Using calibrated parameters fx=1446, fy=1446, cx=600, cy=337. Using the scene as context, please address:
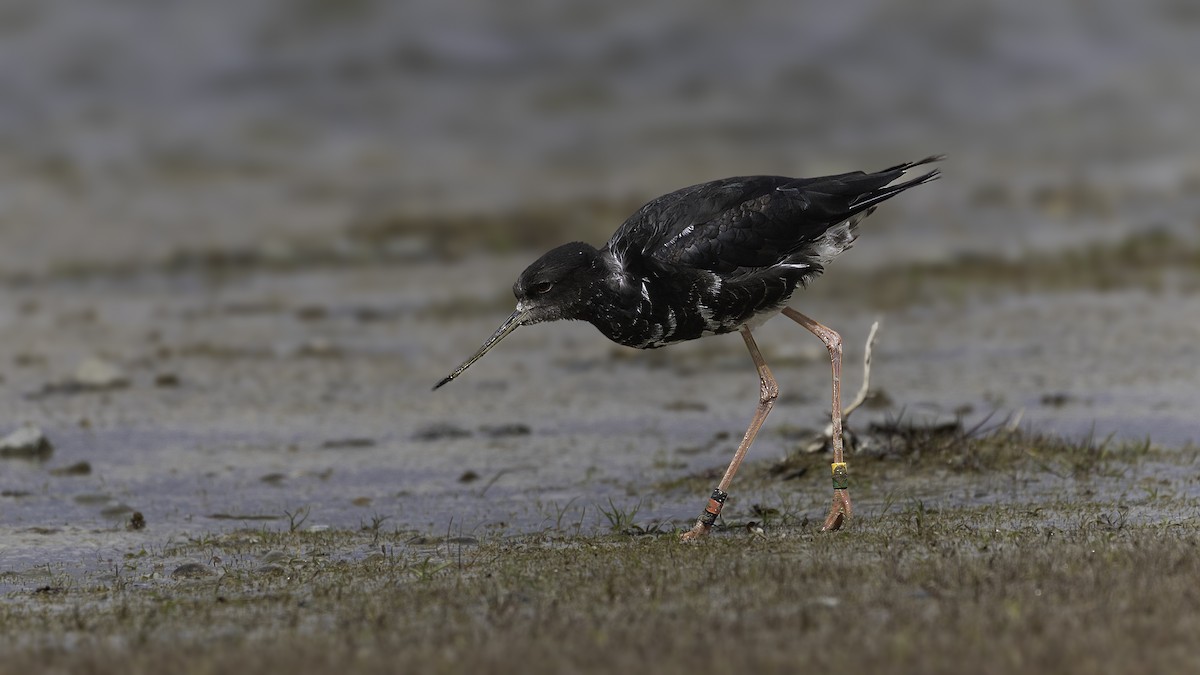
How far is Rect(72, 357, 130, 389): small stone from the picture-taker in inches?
447

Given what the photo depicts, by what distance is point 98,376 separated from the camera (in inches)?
450

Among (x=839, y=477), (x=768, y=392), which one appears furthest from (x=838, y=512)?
(x=768, y=392)

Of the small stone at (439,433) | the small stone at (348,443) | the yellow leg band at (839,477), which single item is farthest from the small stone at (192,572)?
the small stone at (439,433)

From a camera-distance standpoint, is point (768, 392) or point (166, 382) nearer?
point (768, 392)

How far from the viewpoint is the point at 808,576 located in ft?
17.7

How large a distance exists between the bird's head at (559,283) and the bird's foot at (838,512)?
1521 mm

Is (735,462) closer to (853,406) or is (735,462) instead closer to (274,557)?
(853,406)

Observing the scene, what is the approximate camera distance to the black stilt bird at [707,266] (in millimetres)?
6895

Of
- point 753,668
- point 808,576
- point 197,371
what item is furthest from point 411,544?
point 197,371

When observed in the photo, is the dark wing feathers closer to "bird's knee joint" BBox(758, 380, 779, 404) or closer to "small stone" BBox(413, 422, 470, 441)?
"bird's knee joint" BBox(758, 380, 779, 404)

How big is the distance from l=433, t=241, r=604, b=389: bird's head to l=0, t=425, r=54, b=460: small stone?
3.50m

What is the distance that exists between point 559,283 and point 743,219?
0.95 m

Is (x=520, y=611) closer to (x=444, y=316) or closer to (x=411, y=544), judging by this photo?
(x=411, y=544)

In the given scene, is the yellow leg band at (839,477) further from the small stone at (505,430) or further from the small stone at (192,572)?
the small stone at (505,430)
